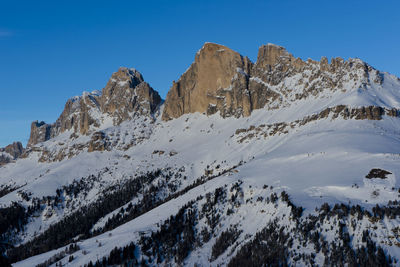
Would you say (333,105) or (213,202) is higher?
(333,105)

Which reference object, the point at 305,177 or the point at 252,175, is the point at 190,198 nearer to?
the point at 252,175

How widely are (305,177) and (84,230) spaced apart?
117945 mm

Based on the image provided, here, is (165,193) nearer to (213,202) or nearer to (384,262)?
(213,202)

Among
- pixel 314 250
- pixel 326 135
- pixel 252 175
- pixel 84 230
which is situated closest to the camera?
pixel 314 250

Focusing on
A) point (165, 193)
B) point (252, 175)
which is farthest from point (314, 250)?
point (165, 193)

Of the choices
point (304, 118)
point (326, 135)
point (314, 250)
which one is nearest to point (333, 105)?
point (304, 118)

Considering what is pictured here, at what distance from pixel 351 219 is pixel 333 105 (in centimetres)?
12087

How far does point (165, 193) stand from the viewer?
623 ft

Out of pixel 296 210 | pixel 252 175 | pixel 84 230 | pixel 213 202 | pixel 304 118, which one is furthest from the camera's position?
pixel 304 118

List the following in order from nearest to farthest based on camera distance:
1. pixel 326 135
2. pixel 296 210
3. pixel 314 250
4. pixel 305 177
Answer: pixel 314 250 < pixel 296 210 < pixel 305 177 < pixel 326 135

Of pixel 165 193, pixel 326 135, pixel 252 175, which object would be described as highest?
pixel 326 135

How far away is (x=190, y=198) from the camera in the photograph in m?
132

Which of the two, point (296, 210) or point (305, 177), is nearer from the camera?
point (296, 210)

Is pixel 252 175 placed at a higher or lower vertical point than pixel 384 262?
higher
